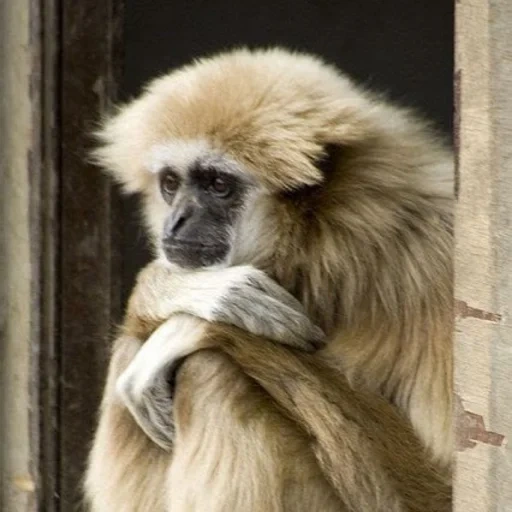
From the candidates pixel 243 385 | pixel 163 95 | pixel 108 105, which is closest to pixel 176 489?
pixel 243 385

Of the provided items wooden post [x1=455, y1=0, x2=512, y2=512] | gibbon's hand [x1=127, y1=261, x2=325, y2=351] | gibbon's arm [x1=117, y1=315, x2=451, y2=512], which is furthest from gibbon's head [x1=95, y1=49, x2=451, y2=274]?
wooden post [x1=455, y1=0, x2=512, y2=512]

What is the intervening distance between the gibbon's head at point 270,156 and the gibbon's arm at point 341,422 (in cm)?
33

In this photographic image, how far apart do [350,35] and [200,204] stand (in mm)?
2386

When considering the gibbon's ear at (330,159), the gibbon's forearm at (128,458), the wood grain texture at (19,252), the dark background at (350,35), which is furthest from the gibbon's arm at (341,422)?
the dark background at (350,35)

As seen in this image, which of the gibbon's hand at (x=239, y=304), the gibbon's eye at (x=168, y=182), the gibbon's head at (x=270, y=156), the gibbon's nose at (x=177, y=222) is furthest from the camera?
the gibbon's eye at (x=168, y=182)

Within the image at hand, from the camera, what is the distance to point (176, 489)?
148 inches

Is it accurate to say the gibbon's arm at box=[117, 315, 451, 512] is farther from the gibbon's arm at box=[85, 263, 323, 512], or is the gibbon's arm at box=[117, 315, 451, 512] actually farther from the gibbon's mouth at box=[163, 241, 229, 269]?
the gibbon's mouth at box=[163, 241, 229, 269]

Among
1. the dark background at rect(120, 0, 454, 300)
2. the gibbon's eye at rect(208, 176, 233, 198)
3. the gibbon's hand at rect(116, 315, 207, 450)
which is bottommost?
the gibbon's hand at rect(116, 315, 207, 450)

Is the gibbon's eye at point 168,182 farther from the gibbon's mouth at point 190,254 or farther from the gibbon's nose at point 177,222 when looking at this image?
the gibbon's mouth at point 190,254

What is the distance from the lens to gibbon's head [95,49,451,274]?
385 centimetres

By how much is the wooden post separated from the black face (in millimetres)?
1357

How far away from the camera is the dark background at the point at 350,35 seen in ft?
20.1

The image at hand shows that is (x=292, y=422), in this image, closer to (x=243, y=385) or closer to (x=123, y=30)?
(x=243, y=385)

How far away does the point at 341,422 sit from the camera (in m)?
3.55
